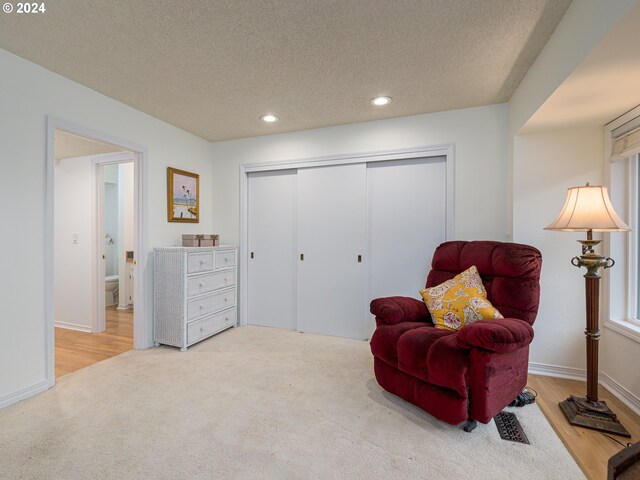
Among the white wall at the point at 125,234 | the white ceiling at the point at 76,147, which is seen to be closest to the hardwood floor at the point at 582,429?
the white ceiling at the point at 76,147

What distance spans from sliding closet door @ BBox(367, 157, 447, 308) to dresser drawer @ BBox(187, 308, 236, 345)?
1716 mm

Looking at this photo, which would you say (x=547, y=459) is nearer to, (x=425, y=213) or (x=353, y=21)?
(x=425, y=213)

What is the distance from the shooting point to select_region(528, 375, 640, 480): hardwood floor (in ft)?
5.14

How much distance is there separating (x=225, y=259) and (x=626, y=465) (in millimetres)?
3488

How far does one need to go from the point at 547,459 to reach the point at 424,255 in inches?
73.7

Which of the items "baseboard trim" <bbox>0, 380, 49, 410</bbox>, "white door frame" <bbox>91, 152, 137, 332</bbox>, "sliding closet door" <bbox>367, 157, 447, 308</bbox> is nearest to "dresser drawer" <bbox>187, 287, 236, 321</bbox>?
"baseboard trim" <bbox>0, 380, 49, 410</bbox>

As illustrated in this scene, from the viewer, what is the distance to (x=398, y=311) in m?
2.25

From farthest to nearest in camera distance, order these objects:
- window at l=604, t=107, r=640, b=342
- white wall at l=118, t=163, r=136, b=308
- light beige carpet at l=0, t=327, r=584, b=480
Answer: white wall at l=118, t=163, r=136, b=308 → window at l=604, t=107, r=640, b=342 → light beige carpet at l=0, t=327, r=584, b=480

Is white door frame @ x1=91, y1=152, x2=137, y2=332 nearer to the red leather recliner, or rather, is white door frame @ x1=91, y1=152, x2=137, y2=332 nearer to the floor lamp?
the red leather recliner

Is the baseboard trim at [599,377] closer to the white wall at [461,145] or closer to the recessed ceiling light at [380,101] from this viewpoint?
the white wall at [461,145]

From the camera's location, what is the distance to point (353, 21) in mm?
1788

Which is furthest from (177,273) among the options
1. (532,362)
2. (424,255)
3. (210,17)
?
(532,362)

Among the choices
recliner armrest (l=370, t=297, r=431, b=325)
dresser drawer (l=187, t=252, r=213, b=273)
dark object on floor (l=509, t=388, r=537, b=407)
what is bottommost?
dark object on floor (l=509, t=388, r=537, b=407)

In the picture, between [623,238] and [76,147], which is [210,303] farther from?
[623,238]
